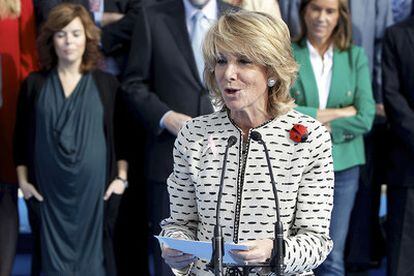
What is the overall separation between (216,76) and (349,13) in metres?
2.96

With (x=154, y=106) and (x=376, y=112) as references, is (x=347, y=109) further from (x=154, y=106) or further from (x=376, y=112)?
(x=154, y=106)

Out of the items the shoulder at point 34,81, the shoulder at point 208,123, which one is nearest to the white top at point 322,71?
the shoulder at point 34,81

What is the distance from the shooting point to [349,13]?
6.16 meters

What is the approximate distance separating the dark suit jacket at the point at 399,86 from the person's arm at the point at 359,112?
103 mm

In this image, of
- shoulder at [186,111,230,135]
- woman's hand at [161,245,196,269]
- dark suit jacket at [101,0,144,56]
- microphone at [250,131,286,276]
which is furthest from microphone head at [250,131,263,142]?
dark suit jacket at [101,0,144,56]

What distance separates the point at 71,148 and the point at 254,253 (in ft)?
9.14

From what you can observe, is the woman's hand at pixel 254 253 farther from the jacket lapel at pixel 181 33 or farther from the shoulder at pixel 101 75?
the shoulder at pixel 101 75

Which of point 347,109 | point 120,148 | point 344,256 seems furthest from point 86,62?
point 344,256

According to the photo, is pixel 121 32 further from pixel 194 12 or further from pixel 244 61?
pixel 244 61

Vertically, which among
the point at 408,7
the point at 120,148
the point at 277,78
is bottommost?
the point at 120,148

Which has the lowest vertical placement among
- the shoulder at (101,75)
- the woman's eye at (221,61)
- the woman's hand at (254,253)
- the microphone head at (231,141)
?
the woman's hand at (254,253)

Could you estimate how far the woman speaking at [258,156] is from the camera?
3305 mm

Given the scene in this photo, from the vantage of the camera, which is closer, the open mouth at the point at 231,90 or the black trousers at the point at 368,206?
the open mouth at the point at 231,90

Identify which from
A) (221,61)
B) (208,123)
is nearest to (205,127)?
(208,123)
